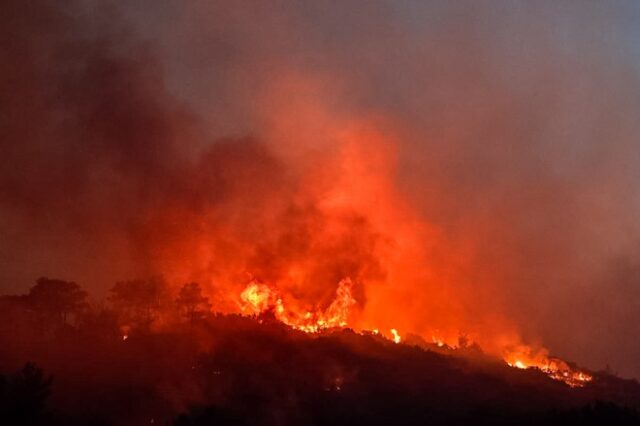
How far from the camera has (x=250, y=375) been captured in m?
88.1

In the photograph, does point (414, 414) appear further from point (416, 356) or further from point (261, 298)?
point (261, 298)

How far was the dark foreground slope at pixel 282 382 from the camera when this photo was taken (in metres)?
71.4

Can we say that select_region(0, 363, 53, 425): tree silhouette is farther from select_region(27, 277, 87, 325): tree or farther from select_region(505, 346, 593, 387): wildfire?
select_region(505, 346, 593, 387): wildfire

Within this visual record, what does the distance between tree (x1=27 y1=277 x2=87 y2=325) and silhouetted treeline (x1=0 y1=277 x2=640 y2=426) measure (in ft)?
0.52

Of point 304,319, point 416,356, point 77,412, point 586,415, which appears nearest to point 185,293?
point 304,319

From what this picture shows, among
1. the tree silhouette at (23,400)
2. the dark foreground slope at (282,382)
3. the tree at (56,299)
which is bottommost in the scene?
the tree silhouette at (23,400)

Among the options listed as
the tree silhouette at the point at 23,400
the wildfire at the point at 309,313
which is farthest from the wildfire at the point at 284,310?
the tree silhouette at the point at 23,400

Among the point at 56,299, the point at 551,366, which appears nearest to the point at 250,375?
the point at 56,299

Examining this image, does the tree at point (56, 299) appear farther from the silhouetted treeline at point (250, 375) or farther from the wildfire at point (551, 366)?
the wildfire at point (551, 366)

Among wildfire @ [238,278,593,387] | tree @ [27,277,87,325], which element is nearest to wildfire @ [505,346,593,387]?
wildfire @ [238,278,593,387]

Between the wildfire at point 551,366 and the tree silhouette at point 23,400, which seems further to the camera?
the wildfire at point 551,366

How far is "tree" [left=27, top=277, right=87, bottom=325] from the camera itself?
10412 centimetres

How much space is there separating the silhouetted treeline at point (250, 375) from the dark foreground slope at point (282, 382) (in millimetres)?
207

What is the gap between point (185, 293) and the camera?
381 feet
